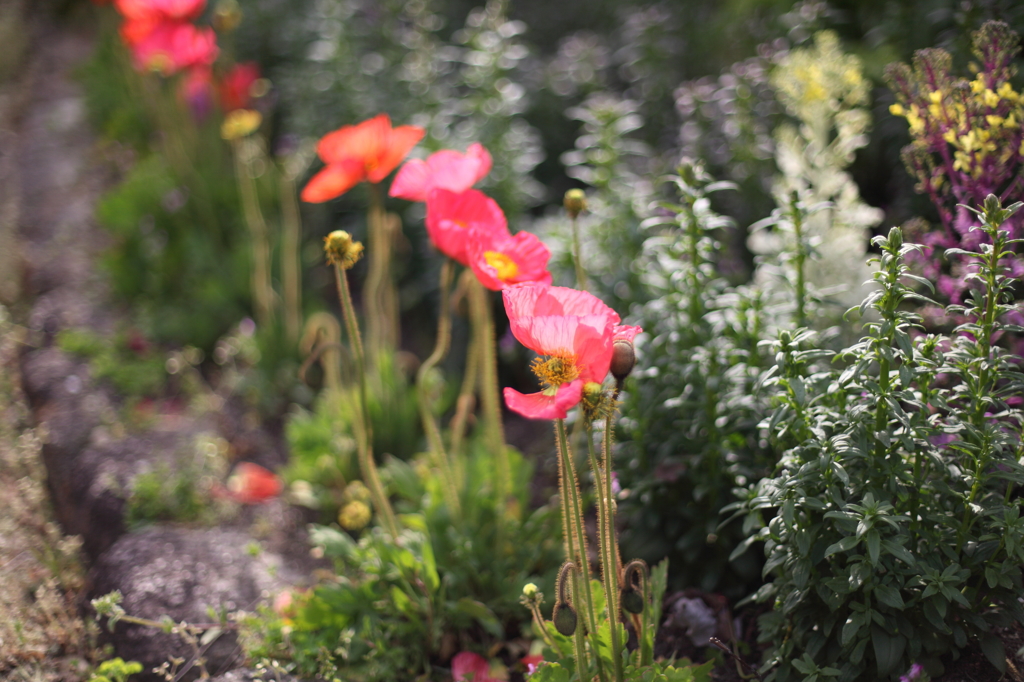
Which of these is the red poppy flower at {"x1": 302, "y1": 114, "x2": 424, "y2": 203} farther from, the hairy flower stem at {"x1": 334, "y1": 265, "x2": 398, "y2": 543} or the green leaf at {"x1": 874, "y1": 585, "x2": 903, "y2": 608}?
the green leaf at {"x1": 874, "y1": 585, "x2": 903, "y2": 608}

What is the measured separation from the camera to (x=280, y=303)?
3551 mm

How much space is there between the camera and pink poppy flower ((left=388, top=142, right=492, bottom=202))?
1830 mm

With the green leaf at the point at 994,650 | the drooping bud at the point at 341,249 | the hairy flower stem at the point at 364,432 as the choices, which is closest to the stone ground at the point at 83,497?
the hairy flower stem at the point at 364,432

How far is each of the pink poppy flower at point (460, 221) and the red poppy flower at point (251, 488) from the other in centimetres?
153

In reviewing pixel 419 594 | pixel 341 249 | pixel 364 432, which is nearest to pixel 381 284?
pixel 364 432

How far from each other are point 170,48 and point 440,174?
235 centimetres

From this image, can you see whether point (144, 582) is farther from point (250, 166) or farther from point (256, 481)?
point (250, 166)

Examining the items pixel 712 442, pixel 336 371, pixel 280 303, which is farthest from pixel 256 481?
pixel 712 442

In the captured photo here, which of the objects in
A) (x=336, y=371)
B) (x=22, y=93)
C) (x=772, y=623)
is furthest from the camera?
(x=22, y=93)

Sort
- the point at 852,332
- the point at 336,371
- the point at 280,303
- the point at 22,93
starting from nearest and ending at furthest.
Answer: the point at 852,332
the point at 336,371
the point at 280,303
the point at 22,93

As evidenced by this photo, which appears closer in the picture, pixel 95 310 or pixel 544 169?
pixel 95 310

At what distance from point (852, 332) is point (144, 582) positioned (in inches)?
89.7

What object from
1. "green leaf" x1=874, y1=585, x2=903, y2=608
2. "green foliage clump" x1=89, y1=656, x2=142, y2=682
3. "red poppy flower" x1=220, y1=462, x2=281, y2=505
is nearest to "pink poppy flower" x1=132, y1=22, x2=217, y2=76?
"red poppy flower" x1=220, y1=462, x2=281, y2=505

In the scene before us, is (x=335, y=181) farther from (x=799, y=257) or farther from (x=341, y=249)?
(x=799, y=257)
